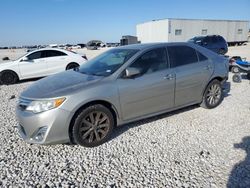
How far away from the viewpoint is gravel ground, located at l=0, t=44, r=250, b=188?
9.34 ft

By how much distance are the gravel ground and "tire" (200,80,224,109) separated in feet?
1.87

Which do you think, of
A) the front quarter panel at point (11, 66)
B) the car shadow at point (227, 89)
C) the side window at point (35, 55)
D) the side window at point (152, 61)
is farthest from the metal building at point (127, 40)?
the side window at point (152, 61)

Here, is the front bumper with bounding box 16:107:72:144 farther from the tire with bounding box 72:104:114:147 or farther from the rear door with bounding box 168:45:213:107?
the rear door with bounding box 168:45:213:107

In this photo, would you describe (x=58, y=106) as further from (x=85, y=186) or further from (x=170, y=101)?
(x=170, y=101)

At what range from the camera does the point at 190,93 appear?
4.76 m

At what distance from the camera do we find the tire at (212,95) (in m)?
5.17

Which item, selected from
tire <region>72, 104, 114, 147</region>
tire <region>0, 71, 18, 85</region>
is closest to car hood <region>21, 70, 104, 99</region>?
tire <region>72, 104, 114, 147</region>

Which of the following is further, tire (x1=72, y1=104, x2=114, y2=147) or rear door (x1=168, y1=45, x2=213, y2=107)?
rear door (x1=168, y1=45, x2=213, y2=107)

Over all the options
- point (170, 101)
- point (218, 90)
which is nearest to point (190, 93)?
point (170, 101)

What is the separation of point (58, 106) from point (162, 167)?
5.74 ft

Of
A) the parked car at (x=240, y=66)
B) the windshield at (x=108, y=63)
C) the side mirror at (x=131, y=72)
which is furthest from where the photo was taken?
the parked car at (x=240, y=66)

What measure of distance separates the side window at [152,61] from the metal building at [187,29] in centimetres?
3099

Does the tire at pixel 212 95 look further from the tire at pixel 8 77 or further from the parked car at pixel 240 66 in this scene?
the tire at pixel 8 77

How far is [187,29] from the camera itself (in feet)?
115
